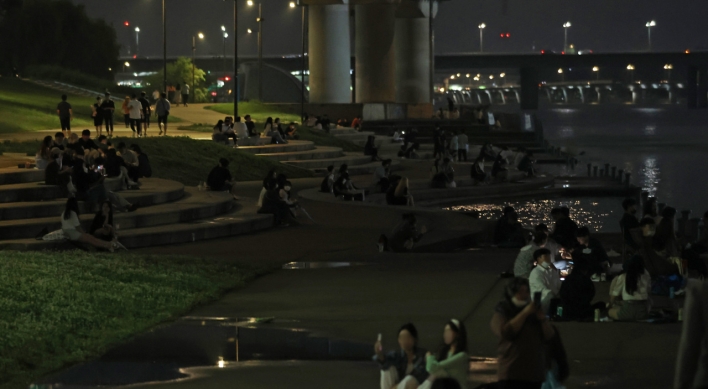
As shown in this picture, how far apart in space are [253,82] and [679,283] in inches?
3306

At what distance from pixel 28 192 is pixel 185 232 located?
120 inches

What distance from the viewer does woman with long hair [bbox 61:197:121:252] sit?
Answer: 657 inches

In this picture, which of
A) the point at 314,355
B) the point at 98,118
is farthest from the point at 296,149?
the point at 314,355

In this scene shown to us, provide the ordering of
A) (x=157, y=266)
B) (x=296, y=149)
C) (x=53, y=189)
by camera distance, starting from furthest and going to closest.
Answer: (x=296, y=149), (x=53, y=189), (x=157, y=266)

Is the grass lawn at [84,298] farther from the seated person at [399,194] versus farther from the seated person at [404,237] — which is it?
the seated person at [399,194]

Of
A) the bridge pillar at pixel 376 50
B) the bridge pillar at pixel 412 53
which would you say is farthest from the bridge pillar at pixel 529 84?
the bridge pillar at pixel 376 50

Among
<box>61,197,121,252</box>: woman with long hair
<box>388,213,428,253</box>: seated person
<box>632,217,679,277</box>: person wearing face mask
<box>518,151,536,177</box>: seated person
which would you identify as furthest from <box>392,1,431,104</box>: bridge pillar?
<box>632,217,679,277</box>: person wearing face mask

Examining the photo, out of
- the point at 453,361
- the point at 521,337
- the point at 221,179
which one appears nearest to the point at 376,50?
the point at 221,179

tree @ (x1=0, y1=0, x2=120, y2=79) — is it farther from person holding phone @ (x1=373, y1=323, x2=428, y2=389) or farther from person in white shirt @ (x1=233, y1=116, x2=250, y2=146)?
person holding phone @ (x1=373, y1=323, x2=428, y2=389)

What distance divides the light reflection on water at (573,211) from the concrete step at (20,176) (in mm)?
11802

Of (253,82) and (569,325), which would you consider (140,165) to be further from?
(253,82)

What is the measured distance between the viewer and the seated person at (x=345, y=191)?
2711 centimetres

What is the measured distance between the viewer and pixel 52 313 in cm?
1174

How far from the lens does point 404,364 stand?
7.31 meters
